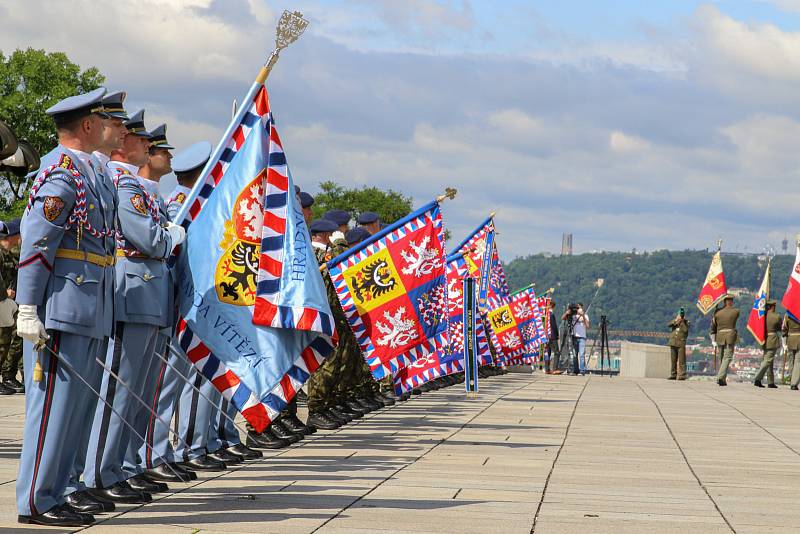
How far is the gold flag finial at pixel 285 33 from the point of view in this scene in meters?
9.84

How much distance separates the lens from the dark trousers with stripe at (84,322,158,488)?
8.05 m

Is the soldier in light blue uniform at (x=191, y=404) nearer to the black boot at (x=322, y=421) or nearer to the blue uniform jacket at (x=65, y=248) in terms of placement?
the blue uniform jacket at (x=65, y=248)

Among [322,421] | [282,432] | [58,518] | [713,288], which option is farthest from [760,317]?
[58,518]

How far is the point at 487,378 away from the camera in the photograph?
1221 inches

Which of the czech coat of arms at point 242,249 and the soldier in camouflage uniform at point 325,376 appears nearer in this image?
the czech coat of arms at point 242,249

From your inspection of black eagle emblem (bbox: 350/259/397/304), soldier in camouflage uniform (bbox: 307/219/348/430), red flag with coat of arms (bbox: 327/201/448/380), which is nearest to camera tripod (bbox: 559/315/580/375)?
red flag with coat of arms (bbox: 327/201/448/380)

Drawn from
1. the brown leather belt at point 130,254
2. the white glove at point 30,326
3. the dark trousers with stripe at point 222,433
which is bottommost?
the dark trousers with stripe at point 222,433

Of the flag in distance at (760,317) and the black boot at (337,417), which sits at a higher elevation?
the flag in distance at (760,317)

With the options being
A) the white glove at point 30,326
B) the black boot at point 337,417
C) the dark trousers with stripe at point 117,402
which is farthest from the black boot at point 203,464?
the black boot at point 337,417

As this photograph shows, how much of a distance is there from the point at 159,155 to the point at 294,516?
2.98 metres

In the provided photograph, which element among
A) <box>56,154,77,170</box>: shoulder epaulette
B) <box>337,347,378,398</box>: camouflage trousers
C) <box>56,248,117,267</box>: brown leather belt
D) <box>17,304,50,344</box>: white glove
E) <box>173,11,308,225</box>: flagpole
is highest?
<box>173,11,308,225</box>: flagpole

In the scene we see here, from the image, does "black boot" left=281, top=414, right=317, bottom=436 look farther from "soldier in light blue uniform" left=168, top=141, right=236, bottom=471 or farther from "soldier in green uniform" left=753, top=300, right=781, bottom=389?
"soldier in green uniform" left=753, top=300, right=781, bottom=389

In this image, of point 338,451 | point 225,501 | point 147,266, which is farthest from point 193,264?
point 338,451

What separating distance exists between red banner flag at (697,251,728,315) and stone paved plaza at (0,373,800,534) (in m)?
20.4
